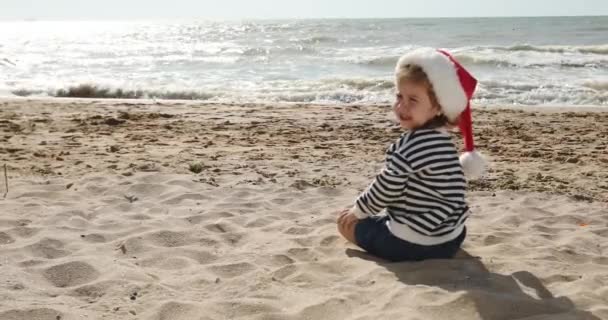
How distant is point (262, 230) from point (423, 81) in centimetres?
148

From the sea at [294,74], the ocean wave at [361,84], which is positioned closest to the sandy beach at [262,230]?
the sea at [294,74]

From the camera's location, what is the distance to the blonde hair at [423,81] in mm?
2818

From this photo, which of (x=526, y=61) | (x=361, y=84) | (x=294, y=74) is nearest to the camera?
(x=361, y=84)

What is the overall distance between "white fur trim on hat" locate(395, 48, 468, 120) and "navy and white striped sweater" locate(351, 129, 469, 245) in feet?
0.48

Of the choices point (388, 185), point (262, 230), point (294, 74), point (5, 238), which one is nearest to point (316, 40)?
point (294, 74)

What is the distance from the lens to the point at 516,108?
9945 mm

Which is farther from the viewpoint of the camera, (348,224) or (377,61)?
(377,61)

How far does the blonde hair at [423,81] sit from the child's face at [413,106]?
0.01 meters

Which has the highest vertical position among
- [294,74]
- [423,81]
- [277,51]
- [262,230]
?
[423,81]

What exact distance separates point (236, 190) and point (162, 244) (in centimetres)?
131

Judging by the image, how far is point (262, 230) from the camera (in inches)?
149

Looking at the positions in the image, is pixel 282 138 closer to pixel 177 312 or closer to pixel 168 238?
pixel 168 238

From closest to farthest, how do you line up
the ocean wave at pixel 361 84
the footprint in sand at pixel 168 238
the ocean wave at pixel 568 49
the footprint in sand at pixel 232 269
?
the footprint in sand at pixel 232 269
the footprint in sand at pixel 168 238
the ocean wave at pixel 361 84
the ocean wave at pixel 568 49

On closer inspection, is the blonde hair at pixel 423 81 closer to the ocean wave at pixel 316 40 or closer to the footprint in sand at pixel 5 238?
the footprint in sand at pixel 5 238
